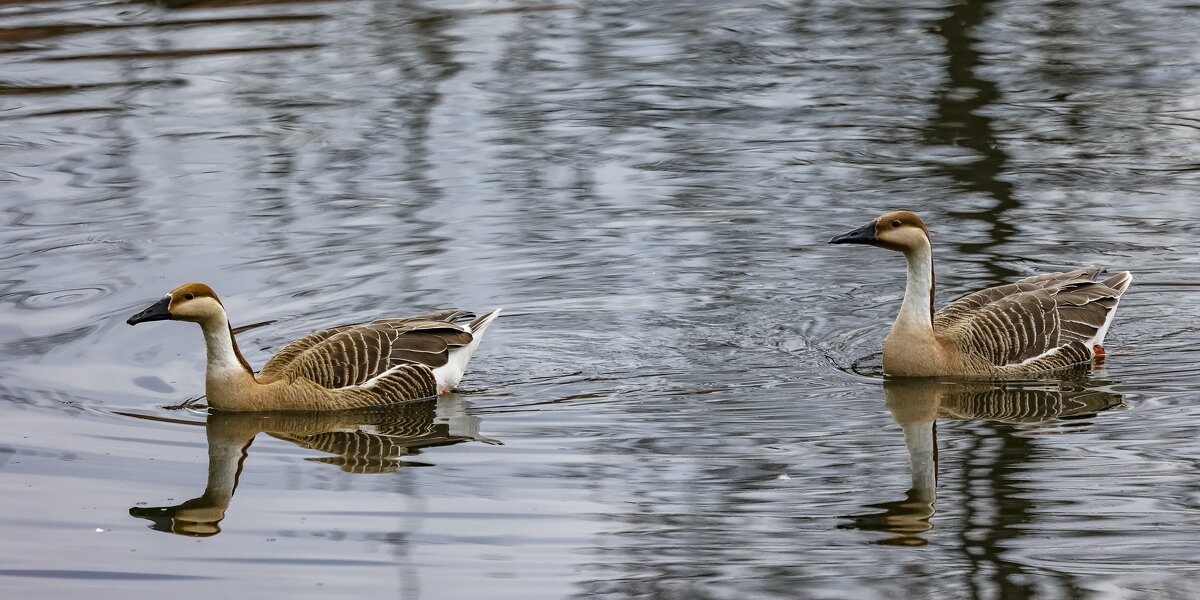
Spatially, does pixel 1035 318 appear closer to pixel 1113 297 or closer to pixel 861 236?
pixel 1113 297

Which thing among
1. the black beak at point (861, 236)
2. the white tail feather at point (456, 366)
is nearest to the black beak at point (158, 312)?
the white tail feather at point (456, 366)

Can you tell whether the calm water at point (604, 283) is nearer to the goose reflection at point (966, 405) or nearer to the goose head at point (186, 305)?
the goose reflection at point (966, 405)

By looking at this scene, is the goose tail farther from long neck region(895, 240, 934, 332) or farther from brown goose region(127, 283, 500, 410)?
brown goose region(127, 283, 500, 410)

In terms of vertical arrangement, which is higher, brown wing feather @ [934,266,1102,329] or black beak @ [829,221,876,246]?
black beak @ [829,221,876,246]

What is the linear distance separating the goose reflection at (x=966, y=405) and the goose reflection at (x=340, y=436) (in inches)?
103

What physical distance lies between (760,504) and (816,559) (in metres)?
0.82

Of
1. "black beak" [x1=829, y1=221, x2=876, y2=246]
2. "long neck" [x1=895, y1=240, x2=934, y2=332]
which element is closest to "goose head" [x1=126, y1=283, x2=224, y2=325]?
"black beak" [x1=829, y1=221, x2=876, y2=246]

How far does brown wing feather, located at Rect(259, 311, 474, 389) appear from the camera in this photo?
10.5m

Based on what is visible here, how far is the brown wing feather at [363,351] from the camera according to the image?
1054 cm

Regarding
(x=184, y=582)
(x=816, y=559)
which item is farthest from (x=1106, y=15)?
(x=184, y=582)

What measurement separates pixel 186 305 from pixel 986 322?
18.0 feet

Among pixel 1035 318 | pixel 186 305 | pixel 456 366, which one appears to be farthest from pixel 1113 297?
pixel 186 305

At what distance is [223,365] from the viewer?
10.3m

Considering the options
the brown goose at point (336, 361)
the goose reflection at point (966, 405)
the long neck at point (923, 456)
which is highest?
the brown goose at point (336, 361)
